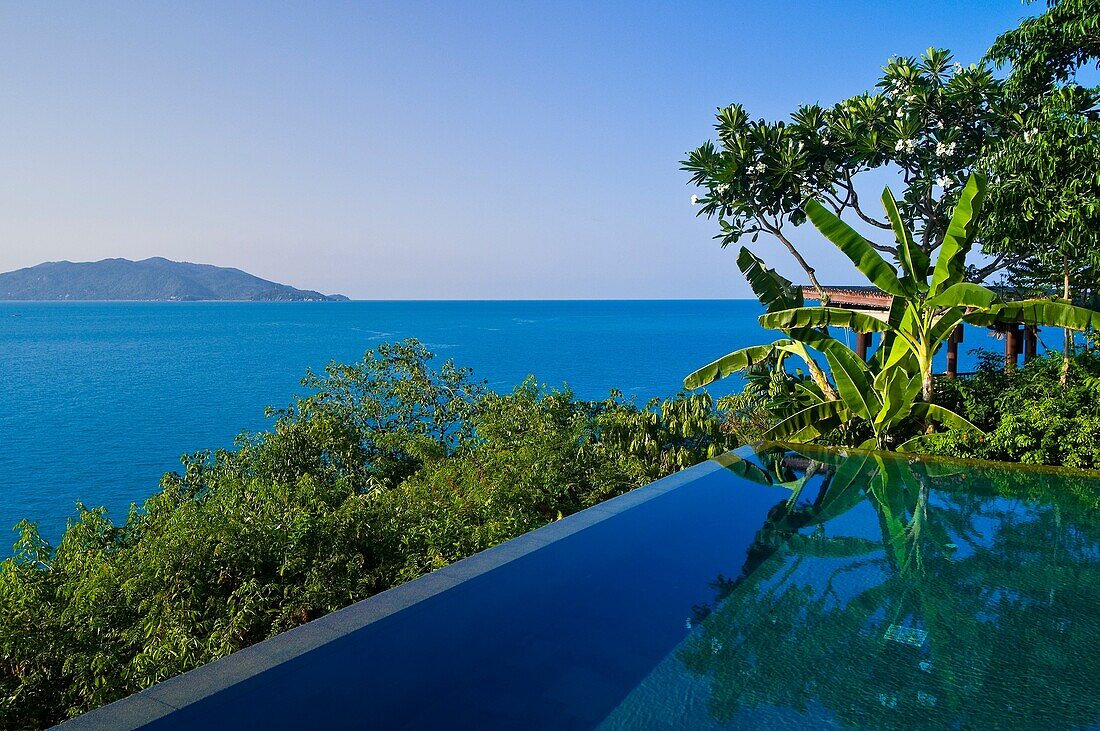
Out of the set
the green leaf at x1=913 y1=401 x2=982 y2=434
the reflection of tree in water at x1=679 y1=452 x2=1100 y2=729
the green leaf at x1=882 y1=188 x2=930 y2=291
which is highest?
the green leaf at x1=882 y1=188 x2=930 y2=291

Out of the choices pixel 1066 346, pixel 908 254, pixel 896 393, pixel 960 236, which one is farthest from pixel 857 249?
pixel 1066 346

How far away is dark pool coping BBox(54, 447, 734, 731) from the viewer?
Result: 238 cm

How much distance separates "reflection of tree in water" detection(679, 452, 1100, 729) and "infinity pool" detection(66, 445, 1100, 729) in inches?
0.5

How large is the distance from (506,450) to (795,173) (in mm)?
5269

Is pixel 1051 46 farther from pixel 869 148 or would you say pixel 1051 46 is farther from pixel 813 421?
pixel 813 421

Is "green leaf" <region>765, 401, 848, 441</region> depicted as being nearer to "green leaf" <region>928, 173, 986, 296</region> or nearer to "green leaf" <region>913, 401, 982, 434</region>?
"green leaf" <region>913, 401, 982, 434</region>

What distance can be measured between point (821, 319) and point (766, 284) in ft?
3.56

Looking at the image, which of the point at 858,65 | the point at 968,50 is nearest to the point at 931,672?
the point at 968,50

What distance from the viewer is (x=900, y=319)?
7320 millimetres

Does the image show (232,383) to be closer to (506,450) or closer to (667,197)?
(667,197)

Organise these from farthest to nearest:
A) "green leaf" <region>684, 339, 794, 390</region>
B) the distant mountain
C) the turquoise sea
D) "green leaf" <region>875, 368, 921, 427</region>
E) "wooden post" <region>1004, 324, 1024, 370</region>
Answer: the distant mountain, the turquoise sea, "wooden post" <region>1004, 324, 1024, 370</region>, "green leaf" <region>684, 339, 794, 390</region>, "green leaf" <region>875, 368, 921, 427</region>

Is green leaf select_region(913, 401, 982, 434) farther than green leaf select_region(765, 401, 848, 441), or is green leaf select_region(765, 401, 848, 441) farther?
green leaf select_region(765, 401, 848, 441)

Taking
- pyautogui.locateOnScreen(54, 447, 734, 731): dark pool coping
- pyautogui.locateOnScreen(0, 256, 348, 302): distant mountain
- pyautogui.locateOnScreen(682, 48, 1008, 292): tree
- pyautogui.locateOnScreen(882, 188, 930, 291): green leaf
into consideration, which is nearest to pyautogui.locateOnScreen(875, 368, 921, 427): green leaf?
pyautogui.locateOnScreen(882, 188, 930, 291): green leaf

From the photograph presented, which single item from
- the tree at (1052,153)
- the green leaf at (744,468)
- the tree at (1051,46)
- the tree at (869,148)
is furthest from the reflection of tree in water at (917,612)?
the tree at (869,148)
